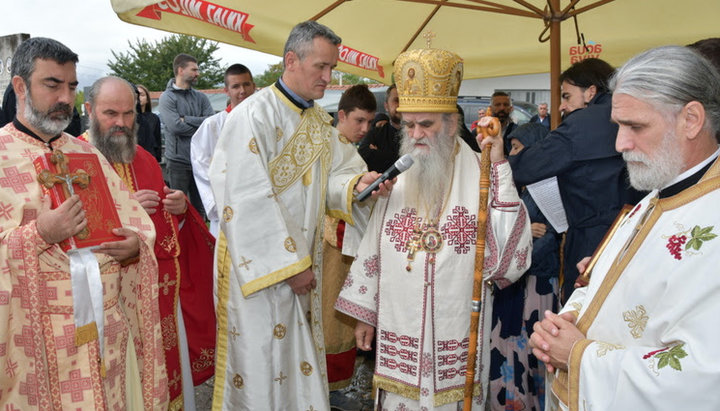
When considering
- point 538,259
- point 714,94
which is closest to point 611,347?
point 714,94

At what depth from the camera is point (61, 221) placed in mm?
2312

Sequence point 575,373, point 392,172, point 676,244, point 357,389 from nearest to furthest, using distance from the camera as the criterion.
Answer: point 676,244 < point 575,373 < point 392,172 < point 357,389

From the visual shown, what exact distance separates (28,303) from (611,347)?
7.17 ft

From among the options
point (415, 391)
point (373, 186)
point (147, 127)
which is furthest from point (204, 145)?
point (415, 391)

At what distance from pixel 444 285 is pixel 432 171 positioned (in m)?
0.55

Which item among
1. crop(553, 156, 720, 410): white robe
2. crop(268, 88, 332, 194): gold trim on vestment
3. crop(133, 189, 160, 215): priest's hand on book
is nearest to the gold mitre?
crop(268, 88, 332, 194): gold trim on vestment

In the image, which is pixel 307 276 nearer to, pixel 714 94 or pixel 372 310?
pixel 372 310

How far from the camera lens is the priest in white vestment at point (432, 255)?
2.75 m

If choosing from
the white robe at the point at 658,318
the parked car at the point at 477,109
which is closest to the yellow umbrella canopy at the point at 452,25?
the white robe at the point at 658,318

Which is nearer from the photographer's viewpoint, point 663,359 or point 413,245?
point 663,359

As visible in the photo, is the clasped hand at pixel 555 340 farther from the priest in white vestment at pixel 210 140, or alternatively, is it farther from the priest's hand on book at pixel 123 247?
the priest in white vestment at pixel 210 140

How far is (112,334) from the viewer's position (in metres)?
2.62

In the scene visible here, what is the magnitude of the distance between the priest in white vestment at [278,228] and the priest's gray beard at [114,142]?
1.86 ft

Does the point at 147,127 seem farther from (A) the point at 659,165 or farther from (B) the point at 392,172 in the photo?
(A) the point at 659,165
